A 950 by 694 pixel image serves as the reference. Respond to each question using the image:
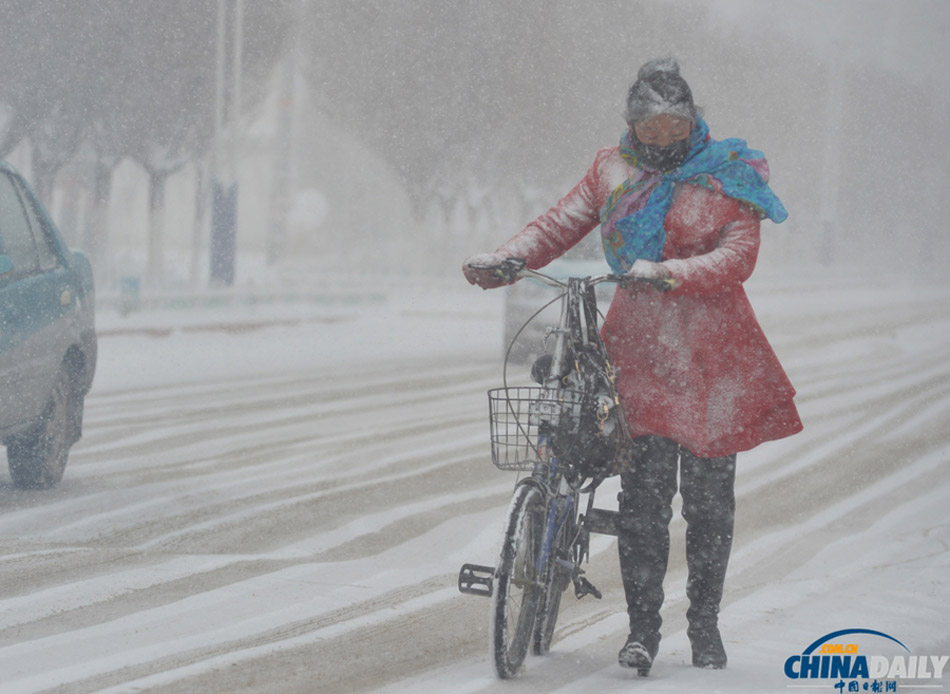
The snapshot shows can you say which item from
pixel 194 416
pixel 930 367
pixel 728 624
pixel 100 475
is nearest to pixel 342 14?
pixel 930 367

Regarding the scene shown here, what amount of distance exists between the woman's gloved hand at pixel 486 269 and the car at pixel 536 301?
455 inches

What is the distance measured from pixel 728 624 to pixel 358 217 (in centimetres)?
5903

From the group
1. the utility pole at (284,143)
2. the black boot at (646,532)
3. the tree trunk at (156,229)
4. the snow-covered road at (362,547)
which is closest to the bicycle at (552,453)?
the black boot at (646,532)

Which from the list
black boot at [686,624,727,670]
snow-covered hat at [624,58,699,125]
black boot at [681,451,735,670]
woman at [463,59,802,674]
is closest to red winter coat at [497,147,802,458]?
woman at [463,59,802,674]

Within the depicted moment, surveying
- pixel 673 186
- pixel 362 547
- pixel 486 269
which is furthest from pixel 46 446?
pixel 673 186

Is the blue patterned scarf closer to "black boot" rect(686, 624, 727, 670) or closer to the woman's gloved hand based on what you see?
the woman's gloved hand

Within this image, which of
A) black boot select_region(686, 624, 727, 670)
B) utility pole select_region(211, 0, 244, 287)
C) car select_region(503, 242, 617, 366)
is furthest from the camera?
utility pole select_region(211, 0, 244, 287)

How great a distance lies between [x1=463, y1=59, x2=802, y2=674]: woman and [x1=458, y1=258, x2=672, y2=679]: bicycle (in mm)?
148

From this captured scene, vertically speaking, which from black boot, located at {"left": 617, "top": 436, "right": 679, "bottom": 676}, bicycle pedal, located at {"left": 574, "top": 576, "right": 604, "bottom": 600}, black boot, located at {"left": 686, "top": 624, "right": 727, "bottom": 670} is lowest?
black boot, located at {"left": 686, "top": 624, "right": 727, "bottom": 670}

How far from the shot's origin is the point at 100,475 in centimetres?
813

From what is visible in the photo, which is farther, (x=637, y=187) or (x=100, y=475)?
(x=100, y=475)

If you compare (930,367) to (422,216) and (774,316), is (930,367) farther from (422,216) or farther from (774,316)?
(422,216)

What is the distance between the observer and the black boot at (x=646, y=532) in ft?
13.8

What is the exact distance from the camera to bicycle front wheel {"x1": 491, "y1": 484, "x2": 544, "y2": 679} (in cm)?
383
